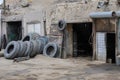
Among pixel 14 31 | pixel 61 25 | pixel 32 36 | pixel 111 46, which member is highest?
pixel 61 25

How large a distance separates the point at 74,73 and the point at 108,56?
167 inches

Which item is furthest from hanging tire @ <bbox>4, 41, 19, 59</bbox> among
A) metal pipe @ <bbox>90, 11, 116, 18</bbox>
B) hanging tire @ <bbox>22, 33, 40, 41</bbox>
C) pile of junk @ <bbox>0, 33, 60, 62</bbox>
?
metal pipe @ <bbox>90, 11, 116, 18</bbox>

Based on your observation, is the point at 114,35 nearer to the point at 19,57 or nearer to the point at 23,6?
the point at 19,57

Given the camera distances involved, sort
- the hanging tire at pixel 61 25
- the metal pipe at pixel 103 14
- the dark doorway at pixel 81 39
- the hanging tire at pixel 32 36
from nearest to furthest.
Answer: the metal pipe at pixel 103 14 → the hanging tire at pixel 61 25 → the dark doorway at pixel 81 39 → the hanging tire at pixel 32 36

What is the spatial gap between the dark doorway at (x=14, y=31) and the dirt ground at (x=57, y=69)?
20.3 ft

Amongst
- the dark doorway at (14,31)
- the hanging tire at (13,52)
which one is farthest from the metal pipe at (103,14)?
the dark doorway at (14,31)

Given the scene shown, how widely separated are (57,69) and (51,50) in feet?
16.0

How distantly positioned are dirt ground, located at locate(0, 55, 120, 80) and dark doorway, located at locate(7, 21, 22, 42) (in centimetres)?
620

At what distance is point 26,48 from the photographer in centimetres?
1978

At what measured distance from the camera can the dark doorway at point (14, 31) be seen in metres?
25.6

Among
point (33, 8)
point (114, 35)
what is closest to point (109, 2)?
point (114, 35)

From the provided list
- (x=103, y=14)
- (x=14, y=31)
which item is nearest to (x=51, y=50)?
(x=103, y=14)

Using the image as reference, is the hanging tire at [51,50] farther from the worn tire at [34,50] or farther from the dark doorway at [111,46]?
the dark doorway at [111,46]

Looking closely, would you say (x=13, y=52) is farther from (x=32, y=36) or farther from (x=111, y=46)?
(x=111, y=46)
